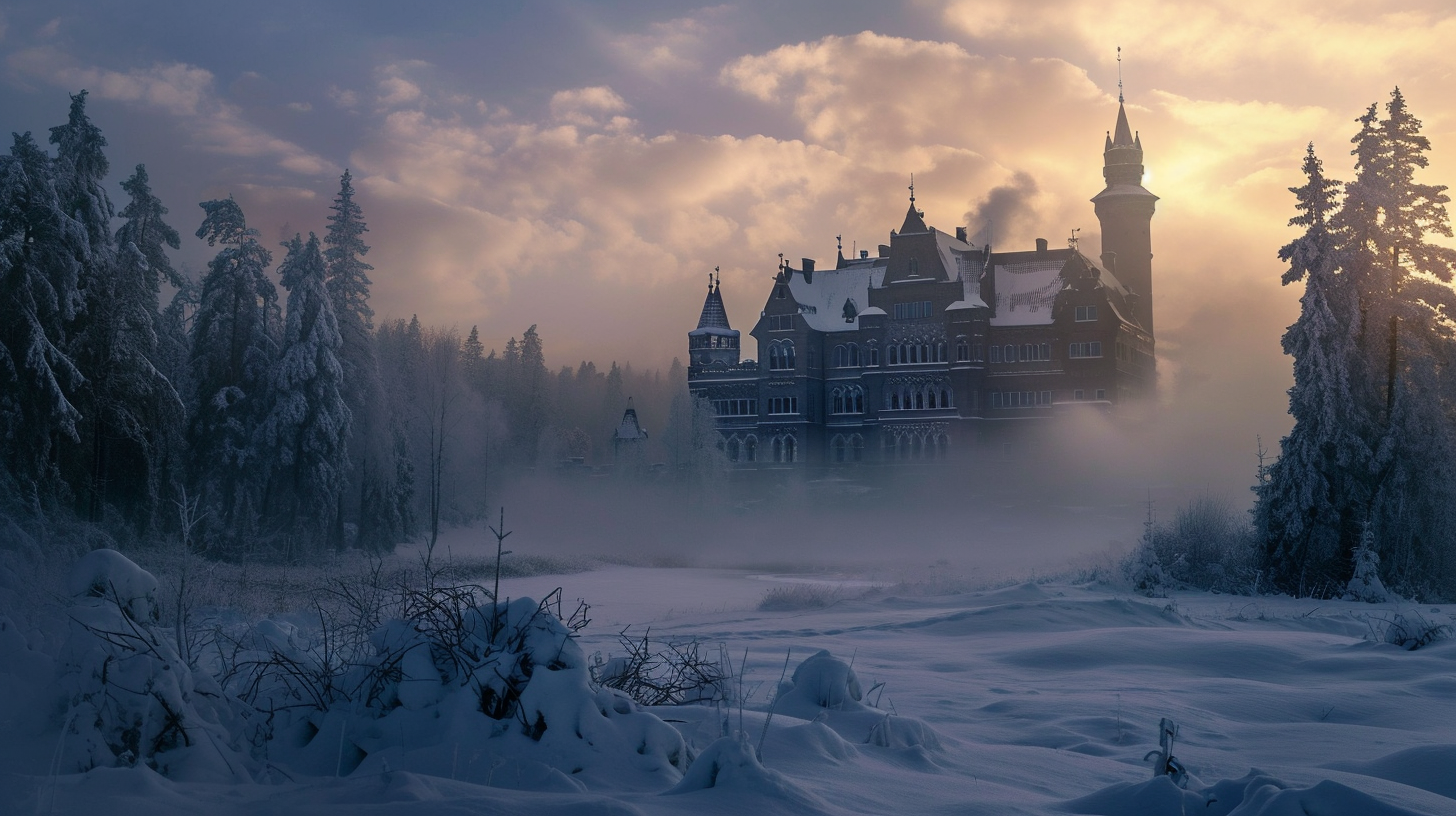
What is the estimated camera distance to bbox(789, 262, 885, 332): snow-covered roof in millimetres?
69500

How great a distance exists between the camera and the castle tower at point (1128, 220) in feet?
235

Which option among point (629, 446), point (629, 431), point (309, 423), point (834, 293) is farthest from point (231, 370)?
point (834, 293)

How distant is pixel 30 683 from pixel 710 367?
66659 millimetres

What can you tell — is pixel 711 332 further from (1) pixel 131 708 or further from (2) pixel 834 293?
(1) pixel 131 708

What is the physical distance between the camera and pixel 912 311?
66750 mm

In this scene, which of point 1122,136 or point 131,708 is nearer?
point 131,708

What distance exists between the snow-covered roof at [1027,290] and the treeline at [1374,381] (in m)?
41.1

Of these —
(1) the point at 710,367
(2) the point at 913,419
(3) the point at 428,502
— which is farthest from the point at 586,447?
(3) the point at 428,502

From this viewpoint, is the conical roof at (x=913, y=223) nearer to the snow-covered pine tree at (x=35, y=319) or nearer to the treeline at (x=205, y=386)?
the treeline at (x=205, y=386)

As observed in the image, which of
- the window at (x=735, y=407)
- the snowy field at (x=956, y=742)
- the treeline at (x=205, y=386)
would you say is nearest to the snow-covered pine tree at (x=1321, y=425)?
the snowy field at (x=956, y=742)

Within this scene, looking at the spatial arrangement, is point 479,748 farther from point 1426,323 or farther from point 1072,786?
point 1426,323

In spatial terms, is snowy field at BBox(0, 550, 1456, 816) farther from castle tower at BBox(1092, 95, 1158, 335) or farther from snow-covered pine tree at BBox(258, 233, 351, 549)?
castle tower at BBox(1092, 95, 1158, 335)

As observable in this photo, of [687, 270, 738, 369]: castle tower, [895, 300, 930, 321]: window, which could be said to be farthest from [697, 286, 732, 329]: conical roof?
[895, 300, 930, 321]: window

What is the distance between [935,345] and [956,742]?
198ft
